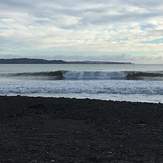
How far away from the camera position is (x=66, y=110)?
13742 mm

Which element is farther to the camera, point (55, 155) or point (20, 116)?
point (20, 116)

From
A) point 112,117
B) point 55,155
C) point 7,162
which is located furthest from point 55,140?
point 112,117

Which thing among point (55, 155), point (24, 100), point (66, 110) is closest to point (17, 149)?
point (55, 155)

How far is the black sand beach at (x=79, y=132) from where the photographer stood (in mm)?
7543

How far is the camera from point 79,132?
32.4 ft

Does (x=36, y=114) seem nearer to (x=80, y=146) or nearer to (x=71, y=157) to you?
(x=80, y=146)

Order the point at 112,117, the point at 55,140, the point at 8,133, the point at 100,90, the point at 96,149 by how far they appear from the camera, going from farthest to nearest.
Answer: the point at 100,90 < the point at 112,117 < the point at 8,133 < the point at 55,140 < the point at 96,149

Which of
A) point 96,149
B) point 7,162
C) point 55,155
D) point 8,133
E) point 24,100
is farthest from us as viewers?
point 24,100

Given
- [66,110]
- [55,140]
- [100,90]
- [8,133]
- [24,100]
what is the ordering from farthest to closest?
1. [100,90]
2. [24,100]
3. [66,110]
4. [8,133]
5. [55,140]

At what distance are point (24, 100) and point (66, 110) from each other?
2682 mm

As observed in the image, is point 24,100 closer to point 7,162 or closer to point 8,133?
point 8,133

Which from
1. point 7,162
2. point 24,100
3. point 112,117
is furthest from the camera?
point 24,100

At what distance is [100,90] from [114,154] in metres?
17.5

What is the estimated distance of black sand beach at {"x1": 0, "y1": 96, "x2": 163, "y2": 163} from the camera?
7543 millimetres
